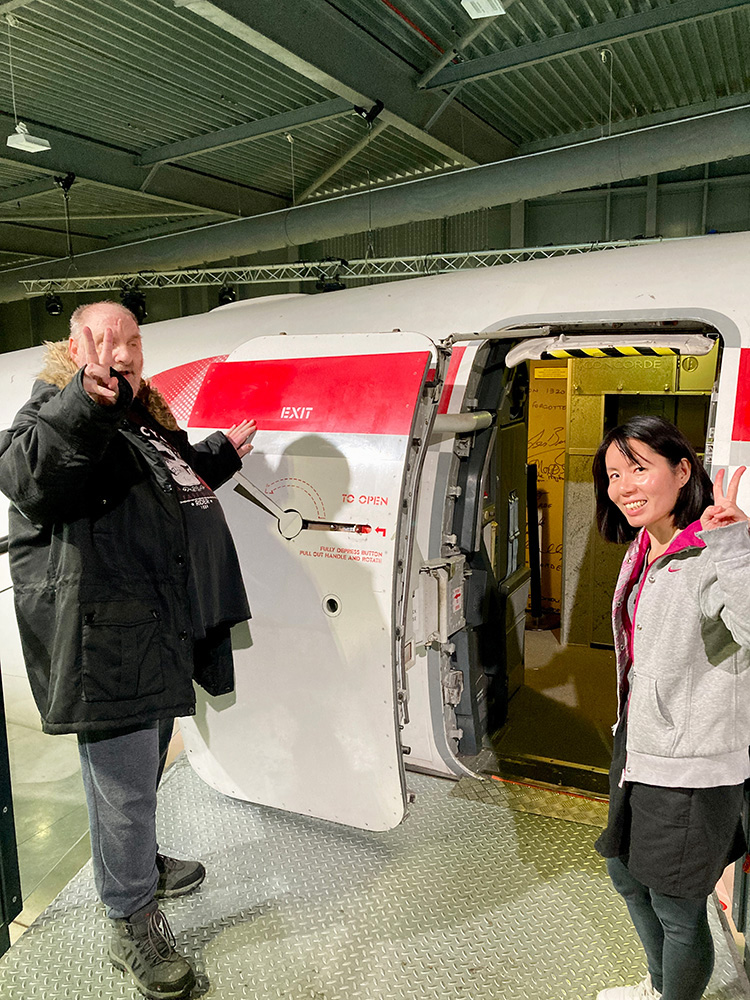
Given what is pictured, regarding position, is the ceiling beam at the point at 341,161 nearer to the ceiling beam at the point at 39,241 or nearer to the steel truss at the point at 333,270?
the steel truss at the point at 333,270

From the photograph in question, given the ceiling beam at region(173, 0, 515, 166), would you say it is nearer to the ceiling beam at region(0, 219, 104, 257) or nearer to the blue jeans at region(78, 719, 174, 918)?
the blue jeans at region(78, 719, 174, 918)

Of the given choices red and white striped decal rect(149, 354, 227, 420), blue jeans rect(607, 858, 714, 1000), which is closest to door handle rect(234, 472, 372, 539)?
red and white striped decal rect(149, 354, 227, 420)

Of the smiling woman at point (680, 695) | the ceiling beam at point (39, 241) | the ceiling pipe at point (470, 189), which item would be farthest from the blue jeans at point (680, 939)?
the ceiling beam at point (39, 241)

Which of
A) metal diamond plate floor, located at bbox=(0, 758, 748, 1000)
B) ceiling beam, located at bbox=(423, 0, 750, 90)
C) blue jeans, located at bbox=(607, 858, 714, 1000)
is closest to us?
blue jeans, located at bbox=(607, 858, 714, 1000)

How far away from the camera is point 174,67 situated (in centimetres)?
582

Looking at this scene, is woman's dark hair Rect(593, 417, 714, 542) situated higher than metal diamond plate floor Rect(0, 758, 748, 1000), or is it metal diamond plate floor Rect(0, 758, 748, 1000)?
woman's dark hair Rect(593, 417, 714, 542)

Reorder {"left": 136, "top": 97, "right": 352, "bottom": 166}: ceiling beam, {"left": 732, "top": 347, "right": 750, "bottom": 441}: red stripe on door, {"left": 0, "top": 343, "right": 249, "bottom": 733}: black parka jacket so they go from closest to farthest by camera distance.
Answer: {"left": 0, "top": 343, "right": 249, "bottom": 733}: black parka jacket < {"left": 732, "top": 347, "right": 750, "bottom": 441}: red stripe on door < {"left": 136, "top": 97, "right": 352, "bottom": 166}: ceiling beam

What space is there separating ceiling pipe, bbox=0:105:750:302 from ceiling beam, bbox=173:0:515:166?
21.9 inches

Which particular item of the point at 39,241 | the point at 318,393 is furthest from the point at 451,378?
the point at 39,241

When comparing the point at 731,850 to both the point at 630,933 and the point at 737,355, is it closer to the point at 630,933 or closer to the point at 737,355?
the point at 630,933

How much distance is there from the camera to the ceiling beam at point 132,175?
23.3ft

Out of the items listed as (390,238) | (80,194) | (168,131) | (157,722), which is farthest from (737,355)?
(390,238)

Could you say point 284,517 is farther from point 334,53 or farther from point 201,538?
point 334,53

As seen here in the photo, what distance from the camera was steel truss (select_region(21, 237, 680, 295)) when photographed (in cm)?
728
